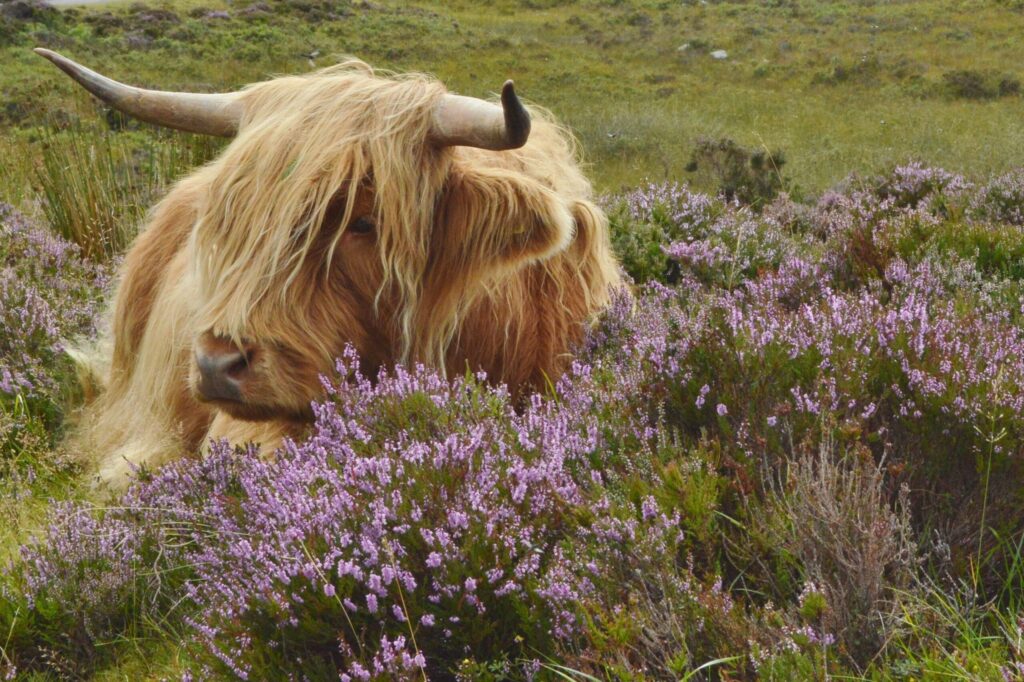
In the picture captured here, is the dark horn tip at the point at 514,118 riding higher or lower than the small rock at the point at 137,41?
higher

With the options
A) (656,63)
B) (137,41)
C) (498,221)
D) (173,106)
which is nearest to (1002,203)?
(498,221)

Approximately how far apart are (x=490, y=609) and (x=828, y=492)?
2.10 ft

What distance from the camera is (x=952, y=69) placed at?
25.7 meters

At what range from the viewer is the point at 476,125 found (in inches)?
116

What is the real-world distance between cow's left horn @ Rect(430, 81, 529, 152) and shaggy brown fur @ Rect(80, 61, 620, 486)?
61 mm

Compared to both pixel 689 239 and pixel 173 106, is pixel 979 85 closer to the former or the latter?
pixel 689 239

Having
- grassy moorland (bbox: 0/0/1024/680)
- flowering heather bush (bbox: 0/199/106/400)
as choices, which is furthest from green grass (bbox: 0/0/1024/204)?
grassy moorland (bbox: 0/0/1024/680)

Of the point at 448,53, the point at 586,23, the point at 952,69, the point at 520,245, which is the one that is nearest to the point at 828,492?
the point at 520,245

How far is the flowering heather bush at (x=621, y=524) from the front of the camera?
1.63 metres

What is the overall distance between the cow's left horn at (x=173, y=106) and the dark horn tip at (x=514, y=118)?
1.27 meters

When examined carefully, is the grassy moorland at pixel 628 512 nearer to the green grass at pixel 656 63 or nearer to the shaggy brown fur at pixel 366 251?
the shaggy brown fur at pixel 366 251


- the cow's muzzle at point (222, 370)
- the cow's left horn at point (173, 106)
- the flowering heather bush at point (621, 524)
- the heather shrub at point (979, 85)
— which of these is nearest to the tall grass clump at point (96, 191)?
the cow's left horn at point (173, 106)

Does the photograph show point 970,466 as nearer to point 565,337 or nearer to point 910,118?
point 565,337

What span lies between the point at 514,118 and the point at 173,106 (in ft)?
5.15
